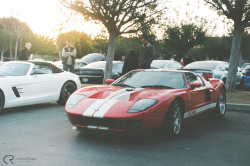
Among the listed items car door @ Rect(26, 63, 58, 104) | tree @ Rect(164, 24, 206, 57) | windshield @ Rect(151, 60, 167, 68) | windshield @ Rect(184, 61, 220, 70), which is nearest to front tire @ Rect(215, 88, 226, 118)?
car door @ Rect(26, 63, 58, 104)

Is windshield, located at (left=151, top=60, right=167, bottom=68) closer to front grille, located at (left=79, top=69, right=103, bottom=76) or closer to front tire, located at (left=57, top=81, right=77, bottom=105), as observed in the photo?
front grille, located at (left=79, top=69, right=103, bottom=76)

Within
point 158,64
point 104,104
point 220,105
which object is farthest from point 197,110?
point 158,64

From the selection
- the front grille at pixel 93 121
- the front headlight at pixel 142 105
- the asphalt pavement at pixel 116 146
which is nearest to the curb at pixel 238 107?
the asphalt pavement at pixel 116 146

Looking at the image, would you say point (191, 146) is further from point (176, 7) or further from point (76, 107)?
point (176, 7)

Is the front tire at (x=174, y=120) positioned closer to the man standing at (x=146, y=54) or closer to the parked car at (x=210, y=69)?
the man standing at (x=146, y=54)

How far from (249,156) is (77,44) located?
56319 mm

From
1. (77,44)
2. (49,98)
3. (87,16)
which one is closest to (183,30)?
→ (77,44)

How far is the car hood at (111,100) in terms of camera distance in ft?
16.8

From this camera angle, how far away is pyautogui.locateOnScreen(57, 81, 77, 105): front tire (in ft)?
31.2

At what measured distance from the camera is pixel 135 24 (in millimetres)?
14484

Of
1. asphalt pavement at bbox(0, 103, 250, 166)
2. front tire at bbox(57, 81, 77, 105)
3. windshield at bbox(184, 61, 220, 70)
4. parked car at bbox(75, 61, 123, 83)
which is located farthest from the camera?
parked car at bbox(75, 61, 123, 83)

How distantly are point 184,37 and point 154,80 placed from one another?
35562 mm

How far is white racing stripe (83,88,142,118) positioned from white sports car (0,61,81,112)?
344 cm

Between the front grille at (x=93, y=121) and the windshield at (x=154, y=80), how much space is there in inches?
55.4
